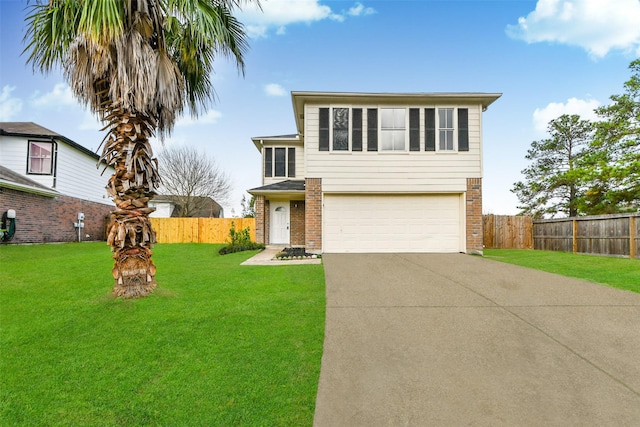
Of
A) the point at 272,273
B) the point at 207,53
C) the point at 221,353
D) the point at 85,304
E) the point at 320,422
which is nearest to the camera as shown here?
the point at 320,422

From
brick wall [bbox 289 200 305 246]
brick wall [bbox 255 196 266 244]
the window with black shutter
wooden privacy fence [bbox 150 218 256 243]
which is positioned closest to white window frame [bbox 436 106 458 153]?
brick wall [bbox 289 200 305 246]

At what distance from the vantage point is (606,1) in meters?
9.90

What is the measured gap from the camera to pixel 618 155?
15.3 metres

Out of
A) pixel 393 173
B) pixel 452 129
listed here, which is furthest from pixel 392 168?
pixel 452 129

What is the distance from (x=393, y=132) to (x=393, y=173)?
4.76ft

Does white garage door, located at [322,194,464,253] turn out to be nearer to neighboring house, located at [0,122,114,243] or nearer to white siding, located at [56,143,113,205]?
neighboring house, located at [0,122,114,243]

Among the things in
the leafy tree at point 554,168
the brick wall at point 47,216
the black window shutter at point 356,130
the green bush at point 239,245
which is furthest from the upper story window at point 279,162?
the leafy tree at point 554,168

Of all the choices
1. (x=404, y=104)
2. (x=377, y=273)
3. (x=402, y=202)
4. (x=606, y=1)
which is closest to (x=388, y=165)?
(x=402, y=202)

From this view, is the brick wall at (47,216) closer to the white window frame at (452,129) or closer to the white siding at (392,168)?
the white siding at (392,168)

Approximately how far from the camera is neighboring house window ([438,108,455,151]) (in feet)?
36.7

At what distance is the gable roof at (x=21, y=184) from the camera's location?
11633mm

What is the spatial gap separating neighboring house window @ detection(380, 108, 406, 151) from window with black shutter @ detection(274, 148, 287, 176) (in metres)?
5.89

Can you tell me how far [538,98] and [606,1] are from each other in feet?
16.8

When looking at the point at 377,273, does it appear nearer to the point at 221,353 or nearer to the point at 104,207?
the point at 221,353
